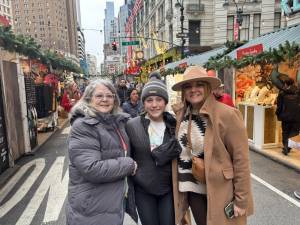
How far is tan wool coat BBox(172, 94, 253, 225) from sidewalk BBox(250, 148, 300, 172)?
4907 mm

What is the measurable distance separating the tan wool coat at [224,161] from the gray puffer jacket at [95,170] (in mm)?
617

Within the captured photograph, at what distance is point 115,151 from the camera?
7.33 ft

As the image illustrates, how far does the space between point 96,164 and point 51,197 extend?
360 centimetres

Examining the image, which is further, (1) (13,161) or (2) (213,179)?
(1) (13,161)

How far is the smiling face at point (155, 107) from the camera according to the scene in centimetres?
255

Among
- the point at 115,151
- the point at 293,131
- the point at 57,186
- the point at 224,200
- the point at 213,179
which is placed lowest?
the point at 57,186

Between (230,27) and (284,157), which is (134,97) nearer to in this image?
(284,157)

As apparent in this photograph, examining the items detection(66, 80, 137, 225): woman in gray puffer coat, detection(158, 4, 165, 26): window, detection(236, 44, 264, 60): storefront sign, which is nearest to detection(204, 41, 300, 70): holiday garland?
detection(236, 44, 264, 60): storefront sign

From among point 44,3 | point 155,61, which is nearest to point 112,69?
point 44,3

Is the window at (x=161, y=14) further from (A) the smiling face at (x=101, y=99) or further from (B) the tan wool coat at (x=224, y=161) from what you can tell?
(B) the tan wool coat at (x=224, y=161)

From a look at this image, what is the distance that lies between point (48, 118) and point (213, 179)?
38.2ft

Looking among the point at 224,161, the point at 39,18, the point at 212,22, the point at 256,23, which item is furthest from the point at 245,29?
the point at 39,18

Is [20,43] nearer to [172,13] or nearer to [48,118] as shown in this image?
[48,118]

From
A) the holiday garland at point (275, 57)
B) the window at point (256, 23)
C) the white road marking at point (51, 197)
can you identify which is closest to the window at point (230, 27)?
the window at point (256, 23)
